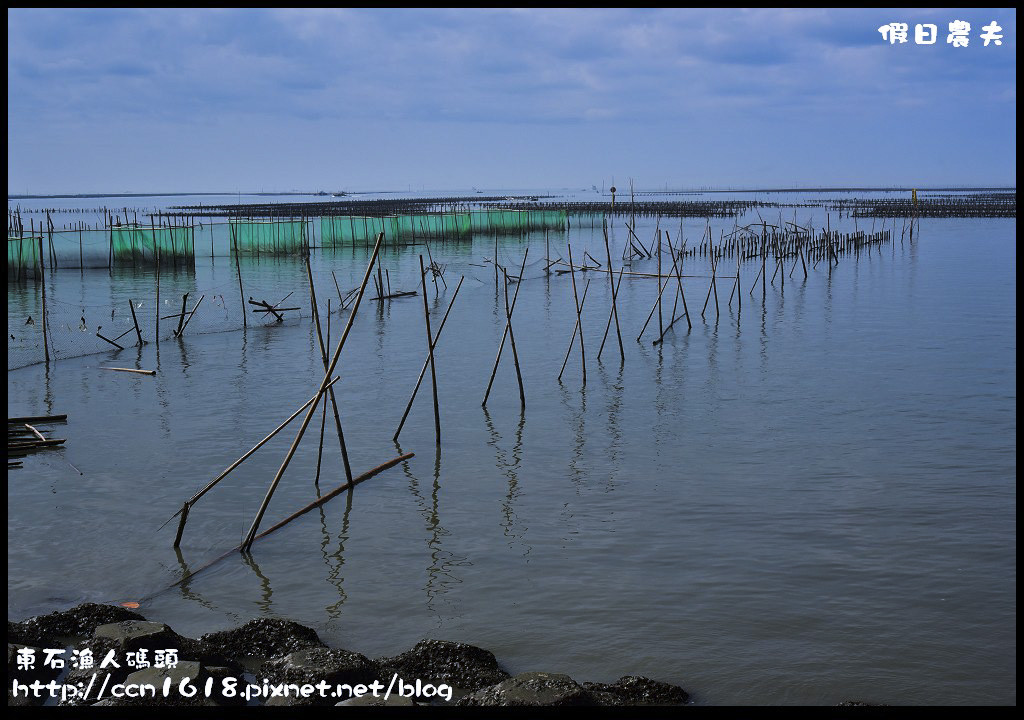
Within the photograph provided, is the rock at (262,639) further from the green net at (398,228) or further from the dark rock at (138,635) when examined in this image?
the green net at (398,228)

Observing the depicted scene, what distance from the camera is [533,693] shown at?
388 cm

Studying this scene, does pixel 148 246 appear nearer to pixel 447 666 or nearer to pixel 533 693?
pixel 447 666

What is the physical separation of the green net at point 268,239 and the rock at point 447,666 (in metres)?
26.7

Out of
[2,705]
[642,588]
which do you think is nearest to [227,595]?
[2,705]

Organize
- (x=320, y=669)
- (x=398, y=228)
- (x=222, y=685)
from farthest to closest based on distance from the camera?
(x=398, y=228)
(x=320, y=669)
(x=222, y=685)

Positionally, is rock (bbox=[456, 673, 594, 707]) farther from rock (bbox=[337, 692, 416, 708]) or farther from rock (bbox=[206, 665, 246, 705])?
rock (bbox=[206, 665, 246, 705])

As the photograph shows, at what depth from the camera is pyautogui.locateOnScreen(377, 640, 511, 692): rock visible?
14.5ft

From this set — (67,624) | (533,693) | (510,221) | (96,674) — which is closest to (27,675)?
(96,674)

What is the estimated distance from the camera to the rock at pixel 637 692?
13.8 ft

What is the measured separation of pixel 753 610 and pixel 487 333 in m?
11.7

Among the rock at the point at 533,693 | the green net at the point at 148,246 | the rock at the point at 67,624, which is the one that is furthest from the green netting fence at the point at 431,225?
the rock at the point at 533,693

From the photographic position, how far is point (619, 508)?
7.20 m

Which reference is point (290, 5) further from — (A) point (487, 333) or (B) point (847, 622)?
(A) point (487, 333)

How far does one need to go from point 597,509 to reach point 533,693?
3.35m
